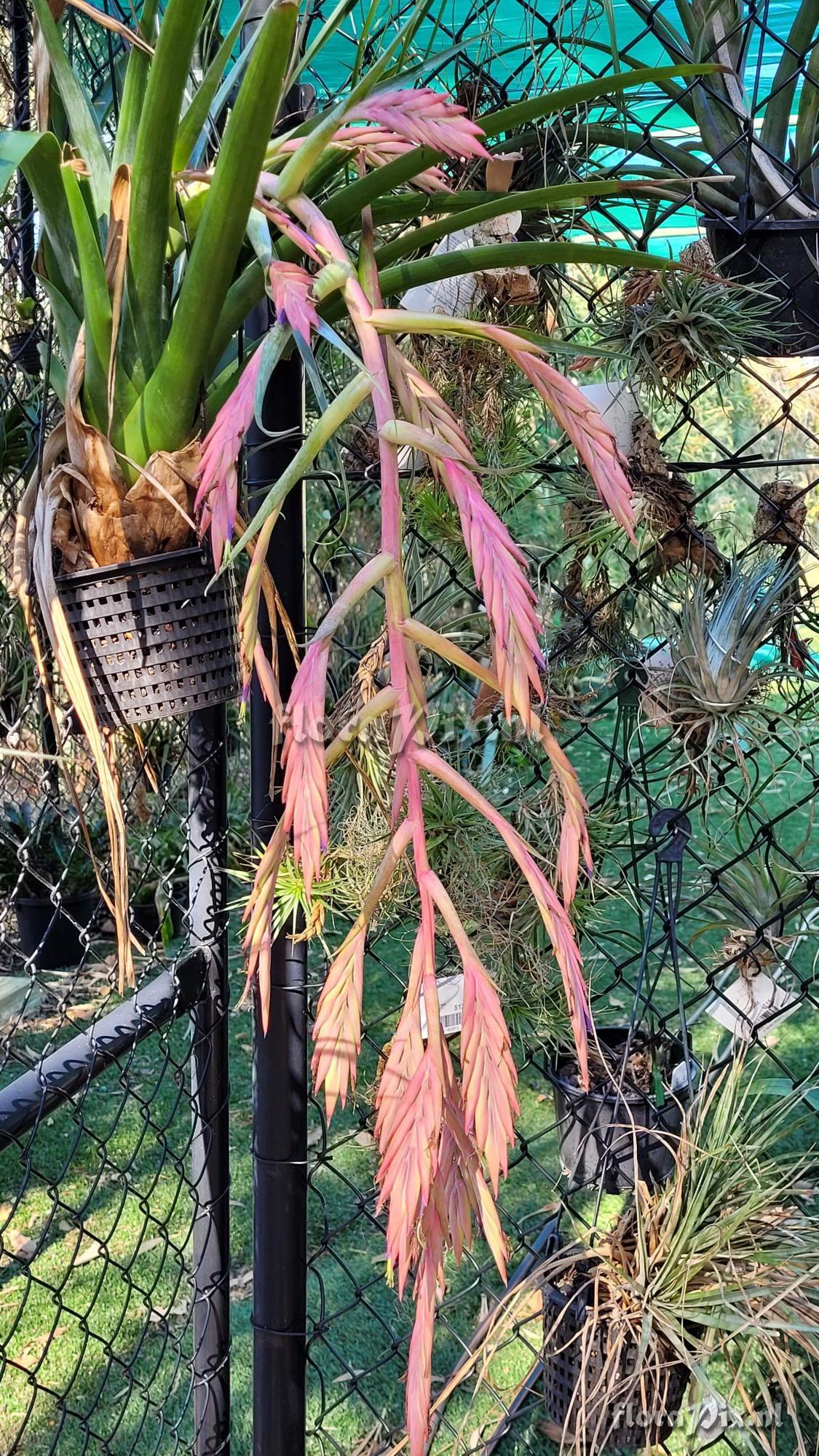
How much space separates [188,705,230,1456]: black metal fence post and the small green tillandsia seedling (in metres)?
0.26

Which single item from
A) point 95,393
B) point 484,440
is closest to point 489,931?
point 484,440

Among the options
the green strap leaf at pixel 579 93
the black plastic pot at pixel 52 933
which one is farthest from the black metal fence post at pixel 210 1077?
the black plastic pot at pixel 52 933

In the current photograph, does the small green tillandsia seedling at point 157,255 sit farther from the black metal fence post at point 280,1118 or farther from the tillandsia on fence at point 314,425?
the black metal fence post at point 280,1118

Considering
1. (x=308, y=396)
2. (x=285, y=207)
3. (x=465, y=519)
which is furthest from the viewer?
(x=308, y=396)

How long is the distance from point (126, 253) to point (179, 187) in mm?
86

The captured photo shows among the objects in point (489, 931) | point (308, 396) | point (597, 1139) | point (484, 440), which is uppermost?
point (308, 396)

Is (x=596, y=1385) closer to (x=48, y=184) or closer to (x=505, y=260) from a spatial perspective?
(x=505, y=260)

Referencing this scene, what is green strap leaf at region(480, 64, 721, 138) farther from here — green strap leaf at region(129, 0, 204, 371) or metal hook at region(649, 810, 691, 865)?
metal hook at region(649, 810, 691, 865)

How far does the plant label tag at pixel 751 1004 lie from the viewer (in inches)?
42.7

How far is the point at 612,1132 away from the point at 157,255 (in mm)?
871

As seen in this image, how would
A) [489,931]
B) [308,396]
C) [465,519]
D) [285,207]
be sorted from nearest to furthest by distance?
[465,519] → [285,207] → [489,931] → [308,396]

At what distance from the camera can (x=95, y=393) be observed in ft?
2.62

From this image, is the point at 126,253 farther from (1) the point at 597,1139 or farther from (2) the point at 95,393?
(1) the point at 597,1139

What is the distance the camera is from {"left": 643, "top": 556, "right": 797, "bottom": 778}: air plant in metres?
1.01
